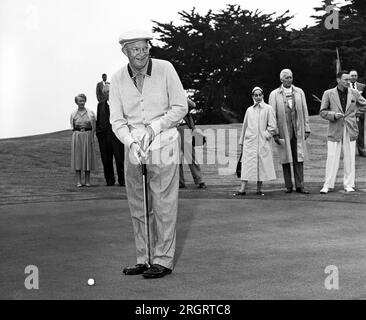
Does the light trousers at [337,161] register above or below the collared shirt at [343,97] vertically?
below

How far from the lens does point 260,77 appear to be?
38781mm

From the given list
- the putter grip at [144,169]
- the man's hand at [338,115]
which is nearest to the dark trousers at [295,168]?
the man's hand at [338,115]

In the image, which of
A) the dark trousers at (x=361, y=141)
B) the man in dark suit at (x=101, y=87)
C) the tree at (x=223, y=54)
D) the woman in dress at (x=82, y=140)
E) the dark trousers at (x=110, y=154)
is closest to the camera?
the dark trousers at (x=110, y=154)

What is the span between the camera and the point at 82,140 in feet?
61.6

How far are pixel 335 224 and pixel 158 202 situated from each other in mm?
3809

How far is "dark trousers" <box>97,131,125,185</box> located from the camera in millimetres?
18359

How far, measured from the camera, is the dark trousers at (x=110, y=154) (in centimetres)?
1836

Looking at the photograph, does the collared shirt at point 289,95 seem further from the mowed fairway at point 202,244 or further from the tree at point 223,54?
the tree at point 223,54

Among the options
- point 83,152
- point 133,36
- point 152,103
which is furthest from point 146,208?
point 83,152

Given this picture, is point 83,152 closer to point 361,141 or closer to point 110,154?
point 110,154

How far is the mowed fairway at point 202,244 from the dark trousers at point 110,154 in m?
1.30

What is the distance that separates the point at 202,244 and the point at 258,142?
234 inches

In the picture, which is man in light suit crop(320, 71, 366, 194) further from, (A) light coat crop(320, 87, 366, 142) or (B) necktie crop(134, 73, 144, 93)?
(B) necktie crop(134, 73, 144, 93)
